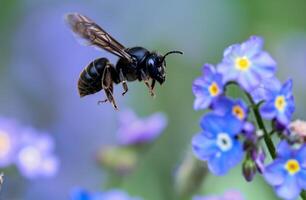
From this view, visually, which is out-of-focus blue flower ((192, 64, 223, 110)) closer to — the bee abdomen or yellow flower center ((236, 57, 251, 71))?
yellow flower center ((236, 57, 251, 71))

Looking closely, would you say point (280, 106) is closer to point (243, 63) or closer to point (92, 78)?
point (243, 63)

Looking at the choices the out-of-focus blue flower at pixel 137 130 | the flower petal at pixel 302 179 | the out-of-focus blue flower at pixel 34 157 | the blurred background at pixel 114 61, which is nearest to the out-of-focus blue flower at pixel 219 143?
the flower petal at pixel 302 179

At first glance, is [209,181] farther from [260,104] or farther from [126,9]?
[126,9]

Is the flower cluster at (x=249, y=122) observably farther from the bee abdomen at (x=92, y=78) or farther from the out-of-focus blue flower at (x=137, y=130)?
the out-of-focus blue flower at (x=137, y=130)

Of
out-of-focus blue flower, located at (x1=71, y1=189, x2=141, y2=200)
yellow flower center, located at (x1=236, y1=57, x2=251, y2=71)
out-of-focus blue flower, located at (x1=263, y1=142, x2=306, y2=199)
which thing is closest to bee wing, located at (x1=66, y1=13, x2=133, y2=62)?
out-of-focus blue flower, located at (x1=71, y1=189, x2=141, y2=200)

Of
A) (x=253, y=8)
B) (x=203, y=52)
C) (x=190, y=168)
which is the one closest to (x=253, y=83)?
(x=190, y=168)
